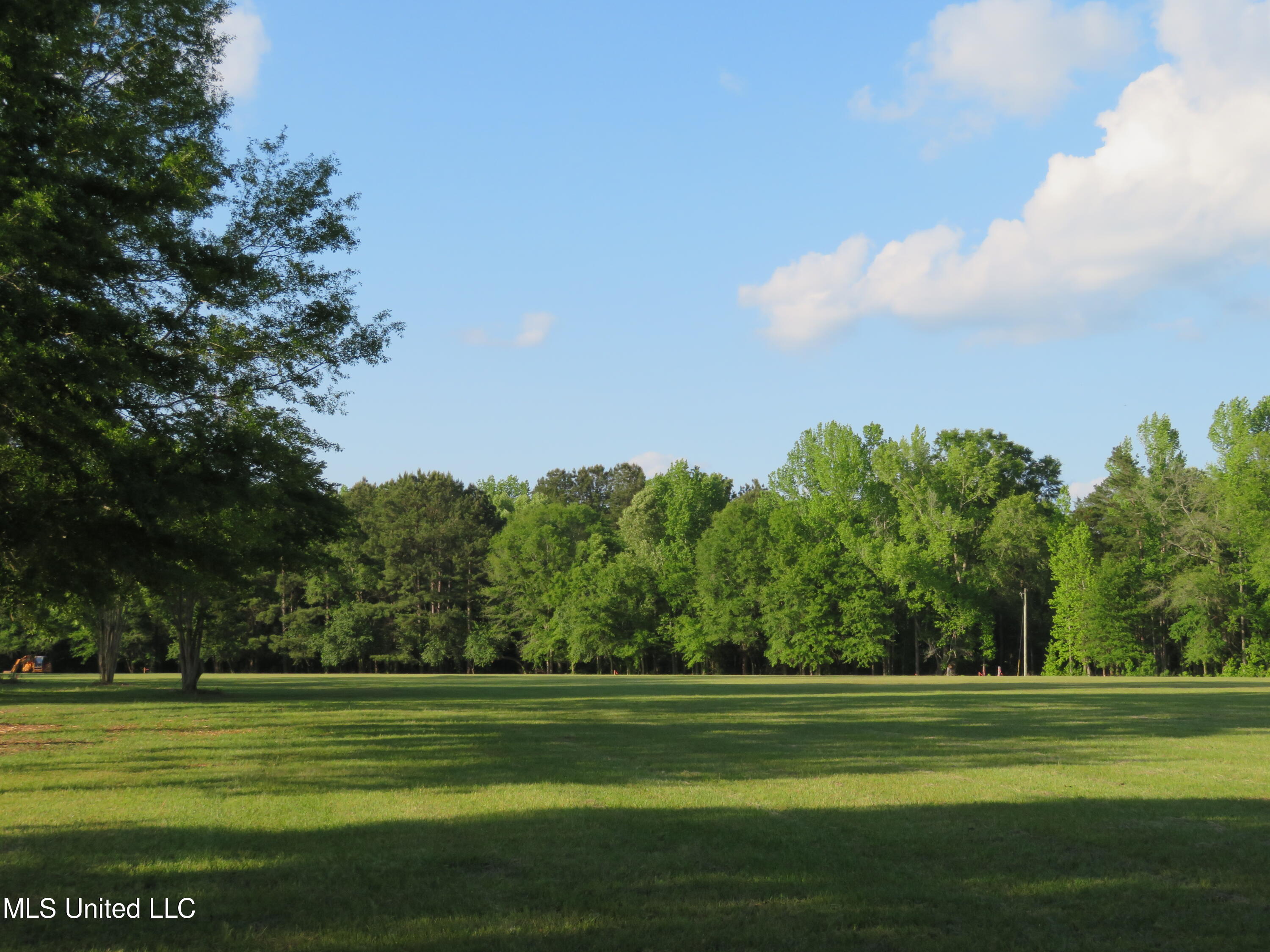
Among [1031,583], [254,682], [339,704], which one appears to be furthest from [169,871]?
[1031,583]

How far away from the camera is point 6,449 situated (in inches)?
599

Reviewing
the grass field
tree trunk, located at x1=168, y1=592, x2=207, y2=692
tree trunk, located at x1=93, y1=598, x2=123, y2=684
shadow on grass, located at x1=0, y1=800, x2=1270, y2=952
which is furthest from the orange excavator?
shadow on grass, located at x1=0, y1=800, x2=1270, y2=952

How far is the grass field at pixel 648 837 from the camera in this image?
20.2ft

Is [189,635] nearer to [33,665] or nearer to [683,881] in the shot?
[683,881]

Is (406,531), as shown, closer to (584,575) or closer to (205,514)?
(584,575)

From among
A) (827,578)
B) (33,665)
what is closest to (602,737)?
(827,578)

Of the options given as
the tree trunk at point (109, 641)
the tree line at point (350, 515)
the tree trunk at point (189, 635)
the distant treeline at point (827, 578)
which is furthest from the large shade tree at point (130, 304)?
the distant treeline at point (827, 578)

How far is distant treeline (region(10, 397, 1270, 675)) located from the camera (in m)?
70.4

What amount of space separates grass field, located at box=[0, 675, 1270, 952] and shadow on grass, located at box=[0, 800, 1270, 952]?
3cm

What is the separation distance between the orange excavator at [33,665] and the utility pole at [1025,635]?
72.5 m

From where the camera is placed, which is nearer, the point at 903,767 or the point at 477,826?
the point at 477,826

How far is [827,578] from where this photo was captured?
249 feet

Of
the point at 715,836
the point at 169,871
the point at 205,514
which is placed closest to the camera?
the point at 169,871

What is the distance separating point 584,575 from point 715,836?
250 feet
